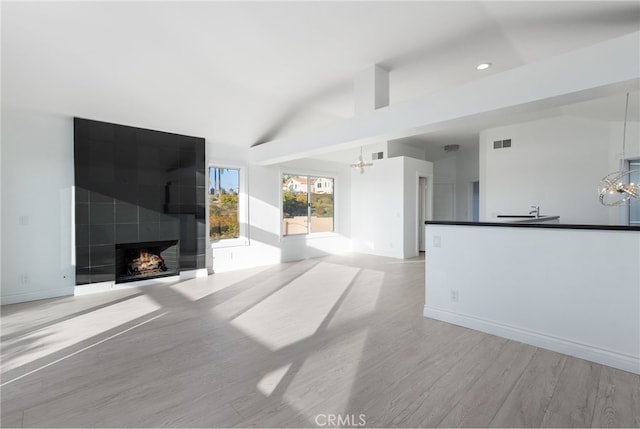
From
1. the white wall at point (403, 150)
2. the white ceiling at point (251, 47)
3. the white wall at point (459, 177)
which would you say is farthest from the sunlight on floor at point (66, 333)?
the white wall at point (459, 177)

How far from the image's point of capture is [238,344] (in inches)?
111

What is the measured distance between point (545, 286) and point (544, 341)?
47 centimetres

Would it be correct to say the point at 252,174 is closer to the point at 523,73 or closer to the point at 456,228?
the point at 456,228

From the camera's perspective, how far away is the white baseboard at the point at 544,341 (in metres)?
2.33

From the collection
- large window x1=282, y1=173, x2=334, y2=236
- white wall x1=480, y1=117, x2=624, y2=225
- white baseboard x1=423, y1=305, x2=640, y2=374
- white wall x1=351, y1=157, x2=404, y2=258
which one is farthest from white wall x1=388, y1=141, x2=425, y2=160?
white baseboard x1=423, y1=305, x2=640, y2=374

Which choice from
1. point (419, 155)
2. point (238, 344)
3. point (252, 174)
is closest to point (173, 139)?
point (252, 174)

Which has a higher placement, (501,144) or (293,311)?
(501,144)

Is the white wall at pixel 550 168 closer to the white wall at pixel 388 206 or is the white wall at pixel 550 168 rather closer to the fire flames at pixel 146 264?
the white wall at pixel 388 206

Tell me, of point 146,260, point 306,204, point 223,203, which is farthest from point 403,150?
point 146,260

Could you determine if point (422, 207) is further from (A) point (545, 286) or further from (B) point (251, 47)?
(B) point (251, 47)

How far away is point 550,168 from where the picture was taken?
6152 mm

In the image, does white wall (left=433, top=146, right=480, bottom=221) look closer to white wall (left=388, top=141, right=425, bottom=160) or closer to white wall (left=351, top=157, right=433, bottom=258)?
white wall (left=388, top=141, right=425, bottom=160)

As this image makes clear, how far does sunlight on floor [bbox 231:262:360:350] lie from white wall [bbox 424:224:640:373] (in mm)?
1369

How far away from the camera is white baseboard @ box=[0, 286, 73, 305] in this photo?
402cm
